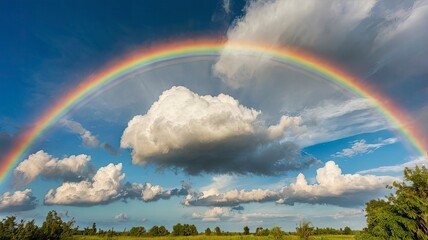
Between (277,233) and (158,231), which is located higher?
(158,231)

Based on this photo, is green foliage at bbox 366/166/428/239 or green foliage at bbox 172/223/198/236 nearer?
green foliage at bbox 366/166/428/239

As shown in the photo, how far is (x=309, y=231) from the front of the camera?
69438mm

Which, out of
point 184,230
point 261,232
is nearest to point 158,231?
point 184,230

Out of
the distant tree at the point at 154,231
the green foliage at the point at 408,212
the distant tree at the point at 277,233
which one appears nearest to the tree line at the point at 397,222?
the green foliage at the point at 408,212

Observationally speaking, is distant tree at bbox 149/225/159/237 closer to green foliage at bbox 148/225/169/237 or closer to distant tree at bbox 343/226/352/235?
green foliage at bbox 148/225/169/237

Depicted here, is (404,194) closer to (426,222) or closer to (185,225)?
(426,222)

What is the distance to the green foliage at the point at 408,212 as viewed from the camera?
34.2 meters

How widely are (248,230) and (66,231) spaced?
404 feet

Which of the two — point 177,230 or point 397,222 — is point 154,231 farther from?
point 397,222

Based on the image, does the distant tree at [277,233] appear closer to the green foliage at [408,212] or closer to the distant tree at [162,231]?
the green foliage at [408,212]

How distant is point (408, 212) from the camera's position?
114 feet

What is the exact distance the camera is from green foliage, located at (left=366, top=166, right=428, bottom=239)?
34.2m

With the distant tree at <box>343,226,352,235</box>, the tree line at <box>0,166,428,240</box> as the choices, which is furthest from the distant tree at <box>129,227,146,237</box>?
the tree line at <box>0,166,428,240</box>

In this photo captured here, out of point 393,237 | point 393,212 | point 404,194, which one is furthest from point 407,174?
point 393,237
